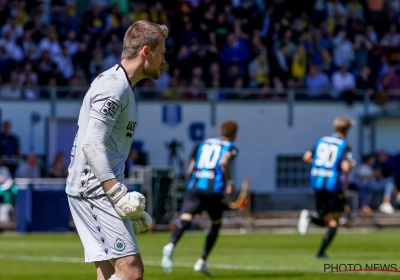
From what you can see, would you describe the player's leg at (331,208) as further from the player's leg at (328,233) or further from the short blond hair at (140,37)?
the short blond hair at (140,37)

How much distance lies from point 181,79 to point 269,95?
295cm

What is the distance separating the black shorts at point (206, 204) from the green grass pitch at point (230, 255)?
83 centimetres

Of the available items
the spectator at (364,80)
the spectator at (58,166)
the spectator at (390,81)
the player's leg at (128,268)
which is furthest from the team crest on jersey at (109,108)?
the spectator at (390,81)

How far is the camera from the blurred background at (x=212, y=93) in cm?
2692

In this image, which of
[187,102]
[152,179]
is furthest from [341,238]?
[187,102]

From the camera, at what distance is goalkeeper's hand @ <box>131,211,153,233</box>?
23.5 ft

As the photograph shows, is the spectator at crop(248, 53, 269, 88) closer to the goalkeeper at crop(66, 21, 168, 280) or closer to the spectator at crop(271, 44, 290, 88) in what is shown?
the spectator at crop(271, 44, 290, 88)

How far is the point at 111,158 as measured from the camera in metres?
6.86

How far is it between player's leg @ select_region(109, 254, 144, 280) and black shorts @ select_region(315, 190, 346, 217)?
1105 centimetres

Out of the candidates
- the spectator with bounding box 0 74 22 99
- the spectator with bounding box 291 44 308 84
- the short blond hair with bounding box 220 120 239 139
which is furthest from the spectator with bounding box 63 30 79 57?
the short blond hair with bounding box 220 120 239 139

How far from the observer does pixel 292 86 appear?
3122cm

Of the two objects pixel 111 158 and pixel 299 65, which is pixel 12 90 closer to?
pixel 299 65

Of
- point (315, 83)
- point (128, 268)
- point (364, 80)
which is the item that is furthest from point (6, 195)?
point (128, 268)

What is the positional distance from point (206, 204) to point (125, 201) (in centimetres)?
862
